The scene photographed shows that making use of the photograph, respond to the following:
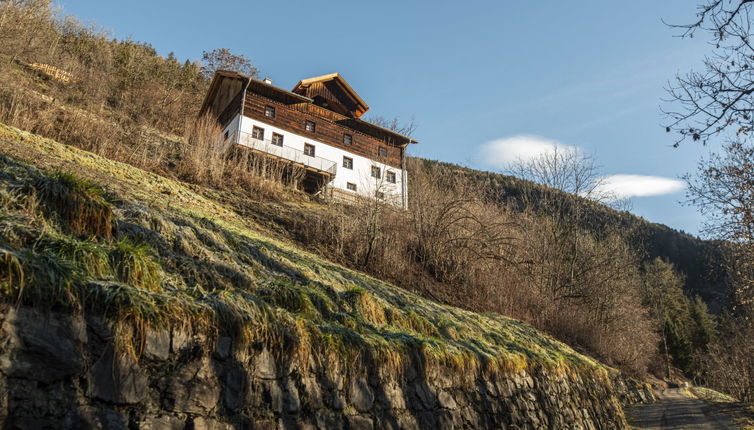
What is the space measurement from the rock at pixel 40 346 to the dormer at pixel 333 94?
31273 millimetres

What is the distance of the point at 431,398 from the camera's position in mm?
5145

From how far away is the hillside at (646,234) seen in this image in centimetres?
2036

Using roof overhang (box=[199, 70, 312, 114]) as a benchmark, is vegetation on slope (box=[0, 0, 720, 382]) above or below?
below

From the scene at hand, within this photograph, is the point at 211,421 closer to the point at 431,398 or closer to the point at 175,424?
the point at 175,424

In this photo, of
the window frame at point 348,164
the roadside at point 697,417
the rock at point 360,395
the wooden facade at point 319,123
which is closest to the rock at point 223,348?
the rock at point 360,395

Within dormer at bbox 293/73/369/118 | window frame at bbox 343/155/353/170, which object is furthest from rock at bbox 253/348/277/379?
dormer at bbox 293/73/369/118

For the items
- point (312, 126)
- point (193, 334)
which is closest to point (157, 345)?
point (193, 334)

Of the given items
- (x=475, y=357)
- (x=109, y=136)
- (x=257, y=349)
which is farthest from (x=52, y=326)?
(x=109, y=136)

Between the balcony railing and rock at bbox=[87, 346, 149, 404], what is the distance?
981 inches

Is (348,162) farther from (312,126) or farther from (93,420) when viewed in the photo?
(93,420)

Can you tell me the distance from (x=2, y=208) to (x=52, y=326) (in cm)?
169

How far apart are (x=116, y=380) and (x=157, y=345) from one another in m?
0.33

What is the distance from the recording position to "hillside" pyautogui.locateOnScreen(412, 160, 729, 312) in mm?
20359

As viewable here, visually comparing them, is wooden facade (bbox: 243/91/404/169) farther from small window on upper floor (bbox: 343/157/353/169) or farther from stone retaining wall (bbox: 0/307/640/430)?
stone retaining wall (bbox: 0/307/640/430)
